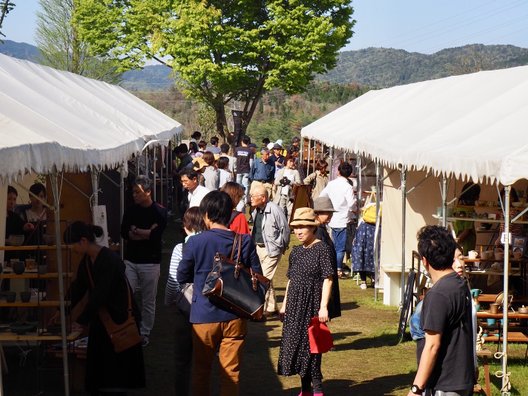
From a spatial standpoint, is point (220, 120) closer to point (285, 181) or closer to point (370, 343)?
point (285, 181)

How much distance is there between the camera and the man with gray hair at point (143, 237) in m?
10.9

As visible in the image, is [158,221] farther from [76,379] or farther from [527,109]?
[527,109]

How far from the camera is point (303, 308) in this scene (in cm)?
862

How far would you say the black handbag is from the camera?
286 inches

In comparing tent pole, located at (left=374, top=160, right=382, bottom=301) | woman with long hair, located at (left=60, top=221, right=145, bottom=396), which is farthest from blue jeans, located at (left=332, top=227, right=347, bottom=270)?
woman with long hair, located at (left=60, top=221, right=145, bottom=396)

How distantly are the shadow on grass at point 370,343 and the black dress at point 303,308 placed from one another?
3159 mm

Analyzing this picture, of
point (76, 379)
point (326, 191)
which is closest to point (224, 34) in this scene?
point (326, 191)

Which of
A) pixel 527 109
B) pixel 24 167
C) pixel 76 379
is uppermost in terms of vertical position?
pixel 527 109

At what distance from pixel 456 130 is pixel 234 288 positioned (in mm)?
4642

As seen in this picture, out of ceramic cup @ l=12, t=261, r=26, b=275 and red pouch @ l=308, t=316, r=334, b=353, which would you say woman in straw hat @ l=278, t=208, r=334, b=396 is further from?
ceramic cup @ l=12, t=261, r=26, b=275

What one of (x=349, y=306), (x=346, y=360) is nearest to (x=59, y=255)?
(x=346, y=360)

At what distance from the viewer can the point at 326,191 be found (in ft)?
55.7

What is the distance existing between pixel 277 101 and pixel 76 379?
2810 inches

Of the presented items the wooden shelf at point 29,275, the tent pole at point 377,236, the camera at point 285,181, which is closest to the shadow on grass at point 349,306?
the tent pole at point 377,236
